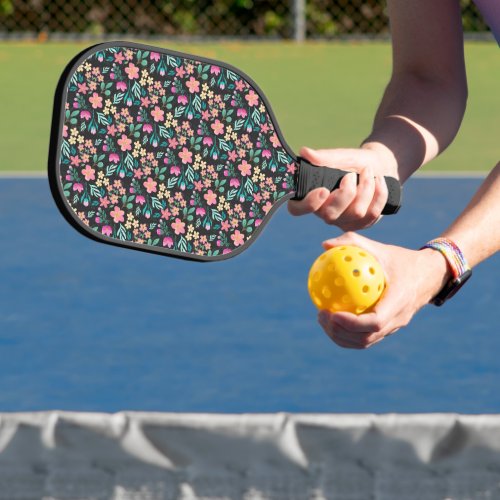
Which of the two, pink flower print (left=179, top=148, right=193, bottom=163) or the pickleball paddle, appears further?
pink flower print (left=179, top=148, right=193, bottom=163)

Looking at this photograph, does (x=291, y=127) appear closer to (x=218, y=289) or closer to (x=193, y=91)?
(x=218, y=289)

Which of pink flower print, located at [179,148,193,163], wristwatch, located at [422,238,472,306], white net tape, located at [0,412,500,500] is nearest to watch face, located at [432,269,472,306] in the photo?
wristwatch, located at [422,238,472,306]

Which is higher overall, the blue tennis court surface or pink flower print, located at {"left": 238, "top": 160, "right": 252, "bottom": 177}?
pink flower print, located at {"left": 238, "top": 160, "right": 252, "bottom": 177}

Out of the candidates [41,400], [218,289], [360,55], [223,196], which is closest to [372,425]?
[223,196]

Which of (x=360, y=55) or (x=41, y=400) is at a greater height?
(x=41, y=400)

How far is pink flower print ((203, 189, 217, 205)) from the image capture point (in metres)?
2.38

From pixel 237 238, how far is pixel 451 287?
0.40m

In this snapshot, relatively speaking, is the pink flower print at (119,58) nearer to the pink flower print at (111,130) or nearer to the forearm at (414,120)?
the pink flower print at (111,130)

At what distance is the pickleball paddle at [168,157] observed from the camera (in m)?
2.21

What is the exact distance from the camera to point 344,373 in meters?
4.44

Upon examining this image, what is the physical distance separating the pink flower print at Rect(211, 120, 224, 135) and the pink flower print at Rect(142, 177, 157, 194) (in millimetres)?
162

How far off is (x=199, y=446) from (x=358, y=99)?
750 centimetres

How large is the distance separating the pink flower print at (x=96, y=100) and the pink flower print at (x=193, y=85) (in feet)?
0.63

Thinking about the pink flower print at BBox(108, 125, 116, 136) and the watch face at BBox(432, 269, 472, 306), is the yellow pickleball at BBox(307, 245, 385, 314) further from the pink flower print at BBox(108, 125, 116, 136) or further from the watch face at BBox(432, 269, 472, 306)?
the pink flower print at BBox(108, 125, 116, 136)
